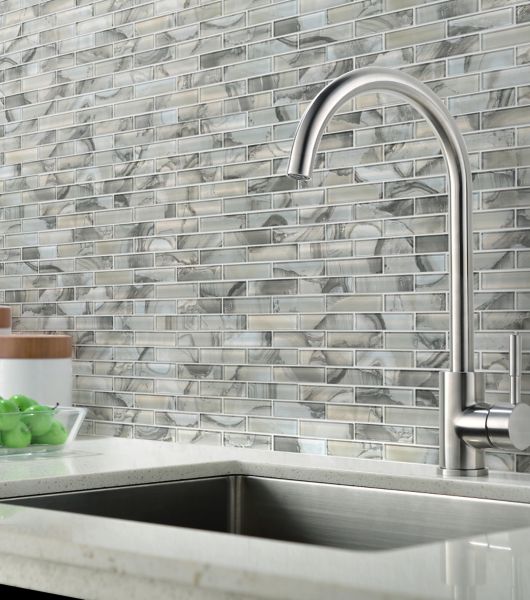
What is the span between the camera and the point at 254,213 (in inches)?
71.5

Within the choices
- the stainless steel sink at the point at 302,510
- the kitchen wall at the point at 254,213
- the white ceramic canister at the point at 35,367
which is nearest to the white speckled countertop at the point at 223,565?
the stainless steel sink at the point at 302,510

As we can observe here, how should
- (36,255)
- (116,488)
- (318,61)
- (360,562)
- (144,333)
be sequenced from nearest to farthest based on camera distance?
(360,562)
(116,488)
(318,61)
(144,333)
(36,255)

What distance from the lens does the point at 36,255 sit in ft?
7.24

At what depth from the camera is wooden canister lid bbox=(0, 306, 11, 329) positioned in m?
2.15

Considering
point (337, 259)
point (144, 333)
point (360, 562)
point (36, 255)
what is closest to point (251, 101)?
point (337, 259)

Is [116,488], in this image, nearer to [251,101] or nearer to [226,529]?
[226,529]

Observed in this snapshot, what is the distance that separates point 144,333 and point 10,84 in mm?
687

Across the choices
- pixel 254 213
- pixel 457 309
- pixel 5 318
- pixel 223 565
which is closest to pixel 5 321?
pixel 5 318

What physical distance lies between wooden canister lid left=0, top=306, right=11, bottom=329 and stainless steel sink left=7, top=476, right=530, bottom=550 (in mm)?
741

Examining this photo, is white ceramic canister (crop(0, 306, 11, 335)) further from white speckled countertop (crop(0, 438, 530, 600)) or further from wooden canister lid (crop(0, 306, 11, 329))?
white speckled countertop (crop(0, 438, 530, 600))

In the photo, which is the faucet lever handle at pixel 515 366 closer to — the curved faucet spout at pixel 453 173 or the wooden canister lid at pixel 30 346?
the curved faucet spout at pixel 453 173

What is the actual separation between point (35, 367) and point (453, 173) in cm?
90

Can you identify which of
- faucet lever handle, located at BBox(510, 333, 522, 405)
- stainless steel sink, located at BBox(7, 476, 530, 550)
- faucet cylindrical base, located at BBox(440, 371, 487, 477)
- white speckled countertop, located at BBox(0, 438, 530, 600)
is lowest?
stainless steel sink, located at BBox(7, 476, 530, 550)

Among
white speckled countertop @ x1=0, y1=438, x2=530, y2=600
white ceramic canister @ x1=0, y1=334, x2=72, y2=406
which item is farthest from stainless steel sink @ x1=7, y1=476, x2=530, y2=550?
white ceramic canister @ x1=0, y1=334, x2=72, y2=406
